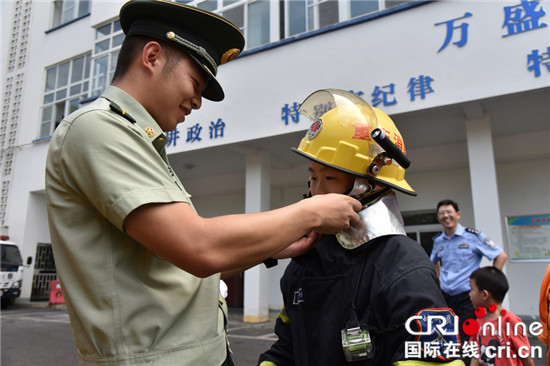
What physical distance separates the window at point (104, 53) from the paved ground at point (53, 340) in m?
6.29

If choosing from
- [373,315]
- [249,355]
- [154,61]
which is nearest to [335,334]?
[373,315]

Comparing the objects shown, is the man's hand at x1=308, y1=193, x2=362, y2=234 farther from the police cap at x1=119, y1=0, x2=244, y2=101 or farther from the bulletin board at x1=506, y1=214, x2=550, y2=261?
the bulletin board at x1=506, y1=214, x2=550, y2=261

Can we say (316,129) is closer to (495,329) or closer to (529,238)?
(495,329)

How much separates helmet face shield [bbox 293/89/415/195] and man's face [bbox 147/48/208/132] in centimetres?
53

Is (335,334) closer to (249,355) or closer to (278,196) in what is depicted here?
(249,355)

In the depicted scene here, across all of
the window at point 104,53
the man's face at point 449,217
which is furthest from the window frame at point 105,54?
the man's face at point 449,217

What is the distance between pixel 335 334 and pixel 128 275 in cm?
68

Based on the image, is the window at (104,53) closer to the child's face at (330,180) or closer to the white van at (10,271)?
the white van at (10,271)

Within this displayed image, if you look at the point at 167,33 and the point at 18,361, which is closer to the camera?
the point at 167,33

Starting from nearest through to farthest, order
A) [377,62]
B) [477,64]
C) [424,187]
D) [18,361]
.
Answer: [18,361] < [477,64] < [377,62] < [424,187]

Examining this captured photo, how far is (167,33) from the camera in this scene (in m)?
1.12

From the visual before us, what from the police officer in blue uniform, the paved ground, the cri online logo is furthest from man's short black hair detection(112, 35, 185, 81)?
the police officer in blue uniform

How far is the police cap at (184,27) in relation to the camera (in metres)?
1.12

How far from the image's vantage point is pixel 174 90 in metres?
1.12
